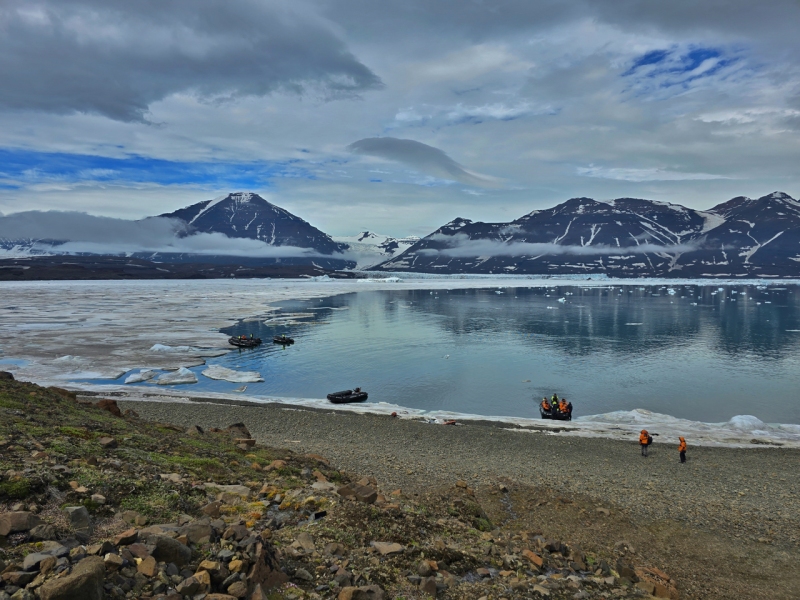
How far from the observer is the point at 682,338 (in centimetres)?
6325

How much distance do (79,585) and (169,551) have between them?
5.23ft

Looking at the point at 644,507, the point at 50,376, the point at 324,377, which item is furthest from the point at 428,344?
the point at 644,507

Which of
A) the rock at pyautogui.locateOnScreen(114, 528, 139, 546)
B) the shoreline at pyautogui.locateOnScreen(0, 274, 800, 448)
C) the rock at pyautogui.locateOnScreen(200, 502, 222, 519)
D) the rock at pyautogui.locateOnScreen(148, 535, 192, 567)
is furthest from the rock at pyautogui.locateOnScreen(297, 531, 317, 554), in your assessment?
the shoreline at pyautogui.locateOnScreen(0, 274, 800, 448)

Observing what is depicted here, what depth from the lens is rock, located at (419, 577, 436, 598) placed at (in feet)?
24.6

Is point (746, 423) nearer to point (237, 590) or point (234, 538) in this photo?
point (234, 538)

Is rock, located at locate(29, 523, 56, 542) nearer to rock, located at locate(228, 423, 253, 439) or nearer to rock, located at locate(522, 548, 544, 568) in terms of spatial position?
rock, located at locate(522, 548, 544, 568)

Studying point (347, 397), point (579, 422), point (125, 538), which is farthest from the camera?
point (347, 397)

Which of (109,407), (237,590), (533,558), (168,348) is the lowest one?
(168,348)

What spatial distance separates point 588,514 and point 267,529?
10571mm

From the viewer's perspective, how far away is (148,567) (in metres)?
6.14

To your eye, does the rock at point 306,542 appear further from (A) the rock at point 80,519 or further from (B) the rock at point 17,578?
(B) the rock at point 17,578

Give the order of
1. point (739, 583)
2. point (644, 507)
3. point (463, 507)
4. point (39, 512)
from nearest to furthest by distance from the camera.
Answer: point (39, 512) → point (739, 583) → point (463, 507) → point (644, 507)

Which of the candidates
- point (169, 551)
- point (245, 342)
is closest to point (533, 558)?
point (169, 551)

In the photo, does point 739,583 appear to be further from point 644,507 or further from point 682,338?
point 682,338
